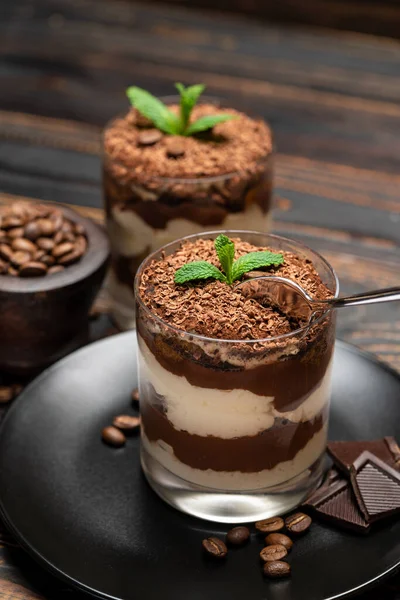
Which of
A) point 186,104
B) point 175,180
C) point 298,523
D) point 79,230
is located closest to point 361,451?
point 298,523

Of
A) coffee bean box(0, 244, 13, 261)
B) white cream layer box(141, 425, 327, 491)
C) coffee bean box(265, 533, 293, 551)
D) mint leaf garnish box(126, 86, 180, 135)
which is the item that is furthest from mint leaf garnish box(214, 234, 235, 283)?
mint leaf garnish box(126, 86, 180, 135)

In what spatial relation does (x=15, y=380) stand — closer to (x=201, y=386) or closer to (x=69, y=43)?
(x=201, y=386)

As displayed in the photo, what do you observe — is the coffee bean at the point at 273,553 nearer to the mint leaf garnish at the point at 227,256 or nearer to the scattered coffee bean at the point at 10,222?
the mint leaf garnish at the point at 227,256

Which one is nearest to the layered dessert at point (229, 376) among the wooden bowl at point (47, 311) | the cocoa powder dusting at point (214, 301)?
the cocoa powder dusting at point (214, 301)

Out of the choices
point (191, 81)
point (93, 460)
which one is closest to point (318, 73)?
point (191, 81)

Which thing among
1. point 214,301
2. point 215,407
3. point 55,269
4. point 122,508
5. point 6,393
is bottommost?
point 6,393

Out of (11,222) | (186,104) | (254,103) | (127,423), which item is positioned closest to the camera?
(127,423)

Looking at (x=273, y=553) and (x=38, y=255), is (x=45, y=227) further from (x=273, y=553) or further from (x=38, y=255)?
(x=273, y=553)
